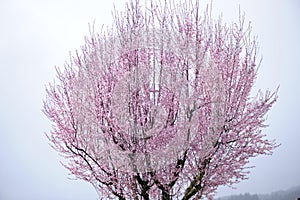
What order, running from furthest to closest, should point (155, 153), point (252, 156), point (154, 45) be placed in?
point (252, 156)
point (154, 45)
point (155, 153)

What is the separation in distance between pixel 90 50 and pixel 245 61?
1668mm

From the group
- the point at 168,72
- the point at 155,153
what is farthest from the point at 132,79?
the point at 155,153

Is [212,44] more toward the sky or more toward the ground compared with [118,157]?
more toward the sky

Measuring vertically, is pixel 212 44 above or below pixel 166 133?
above

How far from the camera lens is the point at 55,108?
15.4 feet

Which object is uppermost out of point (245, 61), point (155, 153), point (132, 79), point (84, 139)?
point (245, 61)

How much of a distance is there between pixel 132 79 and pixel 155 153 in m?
0.73

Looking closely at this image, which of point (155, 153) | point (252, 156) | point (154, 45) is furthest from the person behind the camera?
point (252, 156)

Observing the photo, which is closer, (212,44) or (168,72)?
(168,72)

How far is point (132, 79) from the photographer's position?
4156 millimetres

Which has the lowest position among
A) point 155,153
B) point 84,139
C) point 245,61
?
point 155,153

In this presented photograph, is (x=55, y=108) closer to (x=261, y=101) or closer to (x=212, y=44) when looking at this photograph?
(x=212, y=44)

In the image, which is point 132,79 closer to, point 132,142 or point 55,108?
point 132,142

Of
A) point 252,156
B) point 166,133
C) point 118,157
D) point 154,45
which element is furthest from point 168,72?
point 252,156
